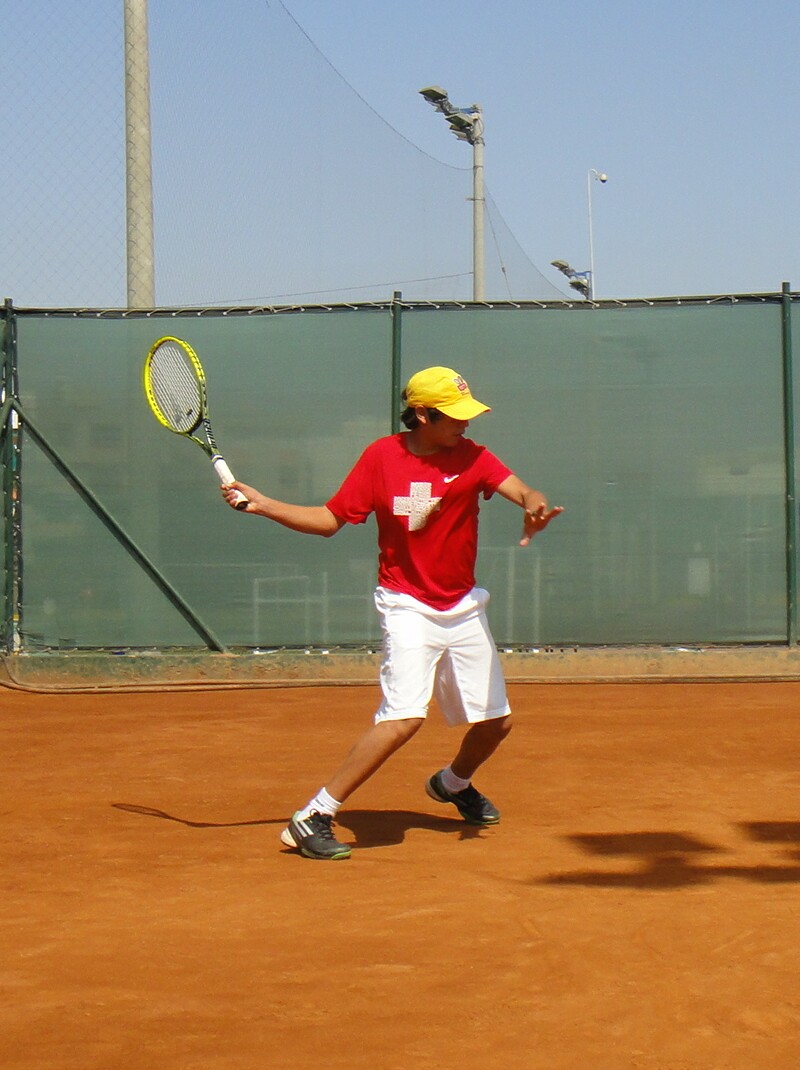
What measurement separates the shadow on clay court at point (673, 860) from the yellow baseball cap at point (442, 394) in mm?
1585

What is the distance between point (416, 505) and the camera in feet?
16.5

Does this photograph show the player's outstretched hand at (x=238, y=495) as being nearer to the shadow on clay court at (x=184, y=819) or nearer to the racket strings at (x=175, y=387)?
the racket strings at (x=175, y=387)

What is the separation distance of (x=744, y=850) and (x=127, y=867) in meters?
2.12

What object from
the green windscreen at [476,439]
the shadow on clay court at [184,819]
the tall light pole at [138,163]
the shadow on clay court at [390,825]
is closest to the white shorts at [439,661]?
the shadow on clay court at [390,825]

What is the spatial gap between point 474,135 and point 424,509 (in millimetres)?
11946

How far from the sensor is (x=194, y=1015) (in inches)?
133

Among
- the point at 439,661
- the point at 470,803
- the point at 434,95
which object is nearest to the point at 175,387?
the point at 439,661

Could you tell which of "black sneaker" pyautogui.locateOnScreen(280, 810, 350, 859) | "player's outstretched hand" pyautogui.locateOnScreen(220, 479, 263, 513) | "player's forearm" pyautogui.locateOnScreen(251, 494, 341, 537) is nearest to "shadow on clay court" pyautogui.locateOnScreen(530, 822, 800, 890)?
"black sneaker" pyautogui.locateOnScreen(280, 810, 350, 859)

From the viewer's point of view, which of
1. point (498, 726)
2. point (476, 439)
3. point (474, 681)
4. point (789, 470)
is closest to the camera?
point (474, 681)

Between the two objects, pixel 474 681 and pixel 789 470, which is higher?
pixel 789 470

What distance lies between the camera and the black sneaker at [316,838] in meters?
4.98

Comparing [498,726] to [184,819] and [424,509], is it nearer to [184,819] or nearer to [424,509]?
[424,509]

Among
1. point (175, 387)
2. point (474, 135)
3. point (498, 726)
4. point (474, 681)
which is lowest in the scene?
point (498, 726)

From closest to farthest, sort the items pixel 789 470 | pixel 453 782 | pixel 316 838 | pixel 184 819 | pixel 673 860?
pixel 673 860
pixel 316 838
pixel 453 782
pixel 184 819
pixel 789 470
